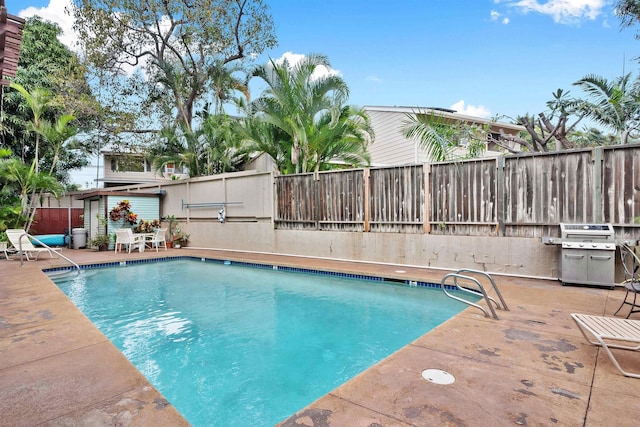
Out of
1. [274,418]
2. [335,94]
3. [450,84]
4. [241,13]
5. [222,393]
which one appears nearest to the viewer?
[274,418]

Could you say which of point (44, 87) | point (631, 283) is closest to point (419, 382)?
point (631, 283)

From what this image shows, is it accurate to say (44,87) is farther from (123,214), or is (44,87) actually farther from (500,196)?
(500,196)

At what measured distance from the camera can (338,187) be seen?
358 inches

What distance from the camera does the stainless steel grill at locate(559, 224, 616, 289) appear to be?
17.6ft

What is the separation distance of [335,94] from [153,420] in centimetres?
949

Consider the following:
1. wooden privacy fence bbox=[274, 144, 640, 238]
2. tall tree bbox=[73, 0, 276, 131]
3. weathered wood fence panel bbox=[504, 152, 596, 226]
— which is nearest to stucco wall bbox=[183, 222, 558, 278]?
→ wooden privacy fence bbox=[274, 144, 640, 238]

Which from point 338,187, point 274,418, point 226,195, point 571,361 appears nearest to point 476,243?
point 338,187

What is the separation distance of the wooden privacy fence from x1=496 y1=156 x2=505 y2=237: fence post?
17 millimetres

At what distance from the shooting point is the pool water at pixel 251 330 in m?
3.15

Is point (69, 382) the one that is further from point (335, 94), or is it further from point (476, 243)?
point (335, 94)

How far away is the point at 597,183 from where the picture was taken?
5.85 metres

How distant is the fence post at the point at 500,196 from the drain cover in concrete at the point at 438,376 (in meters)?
4.87

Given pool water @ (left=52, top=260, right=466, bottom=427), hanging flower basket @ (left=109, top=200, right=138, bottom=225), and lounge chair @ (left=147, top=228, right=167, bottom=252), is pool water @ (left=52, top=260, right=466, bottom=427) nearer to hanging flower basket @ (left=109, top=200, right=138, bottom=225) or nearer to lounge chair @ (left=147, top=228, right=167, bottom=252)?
lounge chair @ (left=147, top=228, right=167, bottom=252)

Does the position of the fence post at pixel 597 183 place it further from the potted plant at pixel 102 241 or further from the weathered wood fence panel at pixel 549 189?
the potted plant at pixel 102 241
